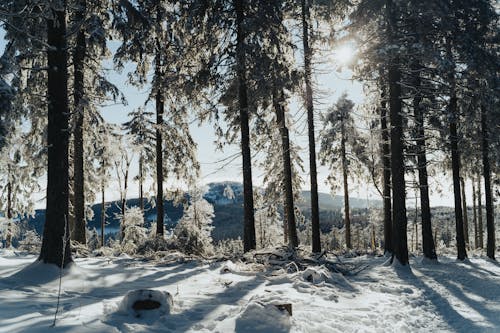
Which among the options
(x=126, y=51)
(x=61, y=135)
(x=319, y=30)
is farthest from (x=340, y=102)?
(x=61, y=135)

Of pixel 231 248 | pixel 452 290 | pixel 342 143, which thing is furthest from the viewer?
pixel 231 248

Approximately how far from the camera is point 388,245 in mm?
18625

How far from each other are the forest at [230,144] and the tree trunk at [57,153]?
1.2 inches

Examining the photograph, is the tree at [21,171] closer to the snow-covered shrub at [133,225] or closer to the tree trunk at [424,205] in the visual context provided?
the snow-covered shrub at [133,225]

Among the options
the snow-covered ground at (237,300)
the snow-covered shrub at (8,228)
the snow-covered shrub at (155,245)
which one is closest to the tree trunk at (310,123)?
the snow-covered ground at (237,300)

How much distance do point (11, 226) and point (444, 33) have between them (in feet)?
71.7

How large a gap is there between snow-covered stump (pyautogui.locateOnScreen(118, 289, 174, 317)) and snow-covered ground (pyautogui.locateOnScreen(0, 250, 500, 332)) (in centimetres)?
4

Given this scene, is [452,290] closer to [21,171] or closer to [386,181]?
[386,181]

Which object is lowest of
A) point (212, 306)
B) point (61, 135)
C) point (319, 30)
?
point (212, 306)

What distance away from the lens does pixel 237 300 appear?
6.55 meters

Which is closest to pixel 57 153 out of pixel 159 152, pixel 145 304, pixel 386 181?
pixel 145 304

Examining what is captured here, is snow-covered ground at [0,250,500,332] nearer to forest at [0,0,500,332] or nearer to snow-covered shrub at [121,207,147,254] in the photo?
forest at [0,0,500,332]

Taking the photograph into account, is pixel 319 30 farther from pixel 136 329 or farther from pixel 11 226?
pixel 11 226

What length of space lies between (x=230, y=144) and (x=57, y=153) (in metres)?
8.02
